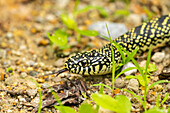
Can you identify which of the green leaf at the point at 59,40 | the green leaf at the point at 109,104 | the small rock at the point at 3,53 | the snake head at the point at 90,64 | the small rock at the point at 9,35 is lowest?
the green leaf at the point at 109,104

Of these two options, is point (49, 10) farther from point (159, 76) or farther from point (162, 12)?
point (159, 76)

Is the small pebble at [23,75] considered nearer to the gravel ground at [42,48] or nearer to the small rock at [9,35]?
the gravel ground at [42,48]

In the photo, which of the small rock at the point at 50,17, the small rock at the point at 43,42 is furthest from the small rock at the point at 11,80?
the small rock at the point at 50,17

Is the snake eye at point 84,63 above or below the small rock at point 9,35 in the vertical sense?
below

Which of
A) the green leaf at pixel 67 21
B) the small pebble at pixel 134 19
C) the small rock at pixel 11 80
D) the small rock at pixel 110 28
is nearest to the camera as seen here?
the small rock at pixel 11 80

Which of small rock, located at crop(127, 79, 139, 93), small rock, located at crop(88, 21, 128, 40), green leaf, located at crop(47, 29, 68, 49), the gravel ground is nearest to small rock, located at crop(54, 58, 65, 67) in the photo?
the gravel ground

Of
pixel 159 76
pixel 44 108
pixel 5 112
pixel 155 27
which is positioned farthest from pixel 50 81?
pixel 155 27

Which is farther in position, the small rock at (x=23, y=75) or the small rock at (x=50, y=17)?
the small rock at (x=50, y=17)
